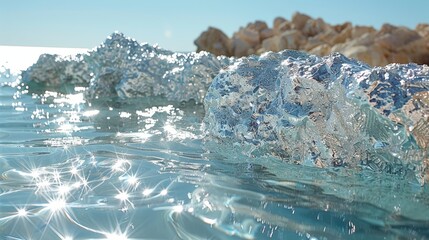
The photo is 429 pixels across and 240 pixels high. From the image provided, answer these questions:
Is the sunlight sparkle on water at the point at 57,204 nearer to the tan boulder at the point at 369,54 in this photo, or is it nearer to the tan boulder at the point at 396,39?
the tan boulder at the point at 369,54

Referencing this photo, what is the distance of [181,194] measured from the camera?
1.48 m

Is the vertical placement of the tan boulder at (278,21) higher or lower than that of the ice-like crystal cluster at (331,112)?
higher

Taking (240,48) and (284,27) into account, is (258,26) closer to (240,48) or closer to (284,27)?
(284,27)

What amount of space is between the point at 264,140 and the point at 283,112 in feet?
0.58

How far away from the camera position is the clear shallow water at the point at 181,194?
1.20 meters

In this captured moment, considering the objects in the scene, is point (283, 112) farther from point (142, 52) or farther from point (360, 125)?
point (142, 52)

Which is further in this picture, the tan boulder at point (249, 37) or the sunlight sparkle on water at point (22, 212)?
the tan boulder at point (249, 37)

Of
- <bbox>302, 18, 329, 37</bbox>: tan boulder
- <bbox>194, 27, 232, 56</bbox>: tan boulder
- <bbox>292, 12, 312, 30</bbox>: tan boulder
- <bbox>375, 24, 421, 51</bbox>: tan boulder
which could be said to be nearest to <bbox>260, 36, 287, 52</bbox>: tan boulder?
<bbox>194, 27, 232, 56</bbox>: tan boulder

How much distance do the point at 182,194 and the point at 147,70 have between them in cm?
334

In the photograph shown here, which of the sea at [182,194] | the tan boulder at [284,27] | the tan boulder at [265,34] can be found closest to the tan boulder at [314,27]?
the tan boulder at [284,27]

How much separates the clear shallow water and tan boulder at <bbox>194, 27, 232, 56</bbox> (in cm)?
1582

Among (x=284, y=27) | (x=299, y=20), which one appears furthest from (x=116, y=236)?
(x=299, y=20)

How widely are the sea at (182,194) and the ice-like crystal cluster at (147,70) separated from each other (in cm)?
183

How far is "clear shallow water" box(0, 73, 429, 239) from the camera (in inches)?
47.1
